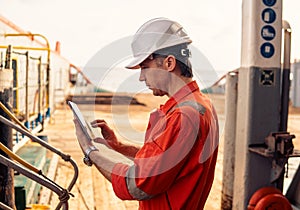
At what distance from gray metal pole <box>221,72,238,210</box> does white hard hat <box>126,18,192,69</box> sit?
2.50 meters

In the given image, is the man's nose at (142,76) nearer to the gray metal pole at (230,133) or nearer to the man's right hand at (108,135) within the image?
the man's right hand at (108,135)

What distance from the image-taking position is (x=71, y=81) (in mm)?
26078

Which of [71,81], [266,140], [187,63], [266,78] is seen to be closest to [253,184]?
[266,140]

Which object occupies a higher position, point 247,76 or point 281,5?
point 281,5

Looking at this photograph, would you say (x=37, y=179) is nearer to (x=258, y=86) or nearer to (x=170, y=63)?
(x=170, y=63)

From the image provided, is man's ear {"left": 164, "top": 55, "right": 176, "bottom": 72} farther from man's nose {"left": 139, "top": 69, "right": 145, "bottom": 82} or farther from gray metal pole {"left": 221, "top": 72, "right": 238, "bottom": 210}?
gray metal pole {"left": 221, "top": 72, "right": 238, "bottom": 210}

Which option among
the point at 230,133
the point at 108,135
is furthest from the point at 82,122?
the point at 230,133

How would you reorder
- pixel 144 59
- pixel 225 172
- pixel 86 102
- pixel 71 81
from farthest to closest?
pixel 71 81
pixel 225 172
pixel 86 102
pixel 144 59

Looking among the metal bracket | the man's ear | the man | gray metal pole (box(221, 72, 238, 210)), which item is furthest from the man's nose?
gray metal pole (box(221, 72, 238, 210))

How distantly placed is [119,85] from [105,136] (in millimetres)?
340

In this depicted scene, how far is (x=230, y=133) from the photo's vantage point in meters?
4.21

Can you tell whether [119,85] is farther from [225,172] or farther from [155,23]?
[225,172]

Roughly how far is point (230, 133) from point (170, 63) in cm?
265

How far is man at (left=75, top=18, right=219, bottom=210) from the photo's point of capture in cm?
161
